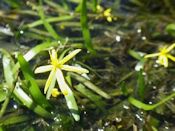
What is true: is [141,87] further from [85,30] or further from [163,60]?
[85,30]

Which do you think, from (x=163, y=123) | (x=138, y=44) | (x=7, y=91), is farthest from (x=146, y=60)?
(x=7, y=91)

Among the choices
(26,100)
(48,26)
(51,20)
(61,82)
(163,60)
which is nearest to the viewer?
(61,82)

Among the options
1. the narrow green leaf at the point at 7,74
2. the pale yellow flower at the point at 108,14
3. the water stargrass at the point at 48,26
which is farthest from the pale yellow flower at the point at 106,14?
the narrow green leaf at the point at 7,74

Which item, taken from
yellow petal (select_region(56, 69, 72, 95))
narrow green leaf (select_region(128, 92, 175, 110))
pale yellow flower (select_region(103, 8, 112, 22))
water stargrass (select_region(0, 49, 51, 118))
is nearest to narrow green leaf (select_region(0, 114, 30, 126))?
water stargrass (select_region(0, 49, 51, 118))

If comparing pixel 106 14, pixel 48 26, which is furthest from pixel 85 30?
pixel 106 14

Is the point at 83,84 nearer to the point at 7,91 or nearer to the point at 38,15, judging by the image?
the point at 7,91

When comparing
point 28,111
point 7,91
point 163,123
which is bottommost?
point 163,123

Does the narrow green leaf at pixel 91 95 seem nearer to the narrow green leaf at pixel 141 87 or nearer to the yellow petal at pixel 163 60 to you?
the narrow green leaf at pixel 141 87

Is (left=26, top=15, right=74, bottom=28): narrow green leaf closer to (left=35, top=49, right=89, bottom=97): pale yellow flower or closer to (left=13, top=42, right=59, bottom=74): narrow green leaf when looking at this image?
(left=13, top=42, right=59, bottom=74): narrow green leaf

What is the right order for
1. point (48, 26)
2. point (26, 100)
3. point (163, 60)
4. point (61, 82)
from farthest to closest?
point (48, 26), point (163, 60), point (26, 100), point (61, 82)

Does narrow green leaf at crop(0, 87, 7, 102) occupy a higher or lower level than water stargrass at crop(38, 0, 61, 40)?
lower

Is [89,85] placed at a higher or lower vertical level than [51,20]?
lower
